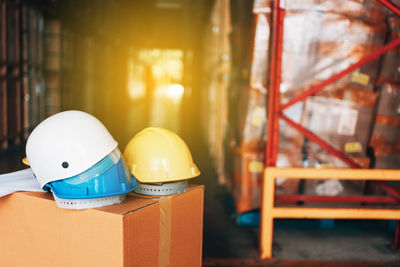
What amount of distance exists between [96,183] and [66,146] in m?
0.19

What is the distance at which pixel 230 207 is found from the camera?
481 centimetres

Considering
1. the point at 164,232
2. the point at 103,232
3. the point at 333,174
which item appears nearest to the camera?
the point at 103,232

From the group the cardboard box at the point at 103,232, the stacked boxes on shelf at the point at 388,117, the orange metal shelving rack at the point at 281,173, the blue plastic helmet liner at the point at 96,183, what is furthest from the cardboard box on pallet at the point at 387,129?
the blue plastic helmet liner at the point at 96,183

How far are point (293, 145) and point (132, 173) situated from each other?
91.6 inches

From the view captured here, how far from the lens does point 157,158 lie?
1855mm

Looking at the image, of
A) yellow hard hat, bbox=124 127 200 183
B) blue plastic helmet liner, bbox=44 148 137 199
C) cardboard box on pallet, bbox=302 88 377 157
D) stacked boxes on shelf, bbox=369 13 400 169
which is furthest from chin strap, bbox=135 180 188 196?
stacked boxes on shelf, bbox=369 13 400 169

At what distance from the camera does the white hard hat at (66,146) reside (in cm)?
159

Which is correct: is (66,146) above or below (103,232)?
above

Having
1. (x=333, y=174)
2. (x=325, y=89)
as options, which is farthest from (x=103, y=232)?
(x=325, y=89)

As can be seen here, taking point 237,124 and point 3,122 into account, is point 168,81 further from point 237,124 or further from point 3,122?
point 237,124

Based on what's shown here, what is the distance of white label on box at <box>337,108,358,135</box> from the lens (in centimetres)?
382

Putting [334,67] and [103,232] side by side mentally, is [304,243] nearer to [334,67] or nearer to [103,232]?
[334,67]

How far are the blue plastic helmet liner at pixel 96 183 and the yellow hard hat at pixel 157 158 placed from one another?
0.57 ft

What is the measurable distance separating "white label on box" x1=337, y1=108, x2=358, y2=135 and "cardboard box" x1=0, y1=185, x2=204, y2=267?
2308 millimetres
